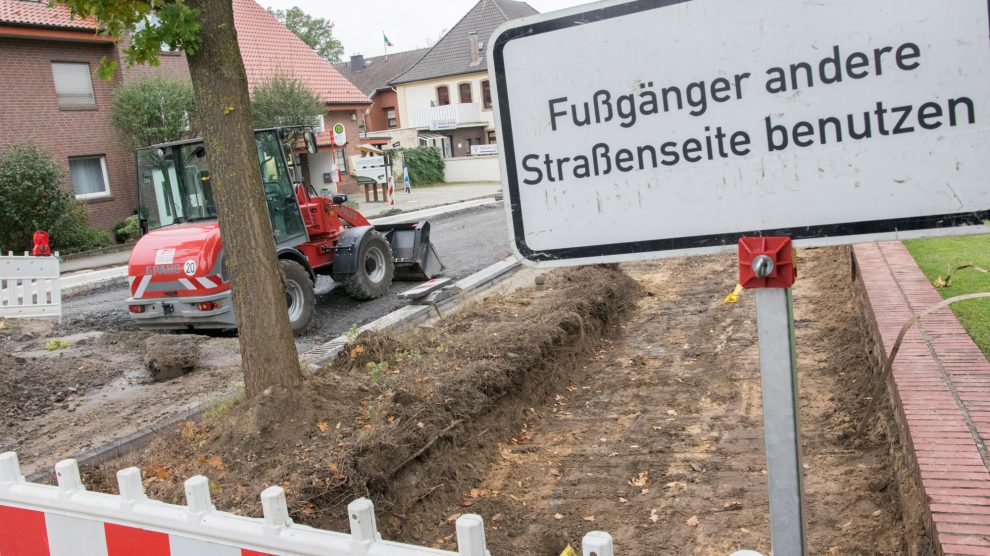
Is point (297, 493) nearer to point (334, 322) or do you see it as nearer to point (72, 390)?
point (72, 390)

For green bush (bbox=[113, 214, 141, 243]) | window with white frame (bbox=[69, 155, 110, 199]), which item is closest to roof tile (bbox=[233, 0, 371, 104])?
window with white frame (bbox=[69, 155, 110, 199])

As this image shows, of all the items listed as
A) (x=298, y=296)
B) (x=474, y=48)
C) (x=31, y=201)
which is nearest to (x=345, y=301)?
(x=298, y=296)

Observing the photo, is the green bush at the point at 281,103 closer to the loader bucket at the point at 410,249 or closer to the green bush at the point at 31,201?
the green bush at the point at 31,201

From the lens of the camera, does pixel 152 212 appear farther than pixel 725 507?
Yes

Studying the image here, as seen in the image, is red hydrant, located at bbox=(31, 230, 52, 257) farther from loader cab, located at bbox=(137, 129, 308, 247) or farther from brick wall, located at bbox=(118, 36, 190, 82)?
brick wall, located at bbox=(118, 36, 190, 82)

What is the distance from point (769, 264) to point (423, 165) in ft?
135

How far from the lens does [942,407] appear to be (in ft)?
14.0

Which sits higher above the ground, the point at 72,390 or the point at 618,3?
the point at 618,3

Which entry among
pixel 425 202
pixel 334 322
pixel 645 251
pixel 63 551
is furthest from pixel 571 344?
pixel 425 202

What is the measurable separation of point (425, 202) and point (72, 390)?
2272 cm

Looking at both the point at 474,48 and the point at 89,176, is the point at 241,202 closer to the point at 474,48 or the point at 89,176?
the point at 89,176

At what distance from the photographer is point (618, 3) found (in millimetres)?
1574

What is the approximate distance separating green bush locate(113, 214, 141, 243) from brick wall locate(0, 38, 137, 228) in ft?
2.69

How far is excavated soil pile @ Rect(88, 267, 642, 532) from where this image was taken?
15.1 ft
